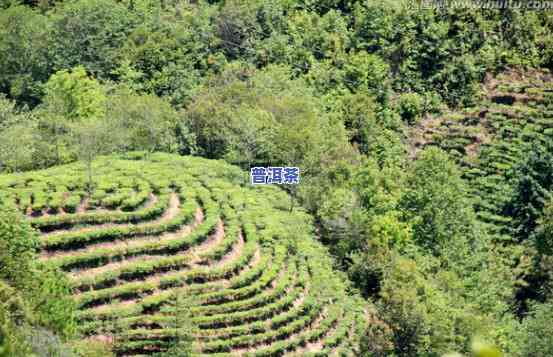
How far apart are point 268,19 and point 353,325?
172 feet

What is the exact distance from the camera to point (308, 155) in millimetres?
72000

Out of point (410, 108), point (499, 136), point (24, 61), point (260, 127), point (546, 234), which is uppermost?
point (24, 61)

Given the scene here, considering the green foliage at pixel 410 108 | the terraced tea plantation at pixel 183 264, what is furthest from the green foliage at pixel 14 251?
the green foliage at pixel 410 108

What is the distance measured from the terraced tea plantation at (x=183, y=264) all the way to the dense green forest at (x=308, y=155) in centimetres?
21

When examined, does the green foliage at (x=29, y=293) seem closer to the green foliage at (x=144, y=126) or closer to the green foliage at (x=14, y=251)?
the green foliage at (x=14, y=251)

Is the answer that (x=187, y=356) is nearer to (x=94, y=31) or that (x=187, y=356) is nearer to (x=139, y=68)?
(x=139, y=68)

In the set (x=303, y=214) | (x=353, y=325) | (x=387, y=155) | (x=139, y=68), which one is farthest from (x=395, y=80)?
(x=353, y=325)

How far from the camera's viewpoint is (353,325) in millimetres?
57344

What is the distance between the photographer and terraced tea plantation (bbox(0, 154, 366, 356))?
4981 cm

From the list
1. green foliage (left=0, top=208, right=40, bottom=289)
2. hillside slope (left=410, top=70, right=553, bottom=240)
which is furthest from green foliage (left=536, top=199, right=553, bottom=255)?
green foliage (left=0, top=208, right=40, bottom=289)

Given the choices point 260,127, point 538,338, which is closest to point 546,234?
point 538,338

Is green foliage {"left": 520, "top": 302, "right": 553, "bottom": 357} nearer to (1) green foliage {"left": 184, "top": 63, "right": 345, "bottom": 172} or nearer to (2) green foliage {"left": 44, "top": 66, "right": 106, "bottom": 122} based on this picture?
(1) green foliage {"left": 184, "top": 63, "right": 345, "bottom": 172}

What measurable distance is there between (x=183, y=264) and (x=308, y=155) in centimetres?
2046

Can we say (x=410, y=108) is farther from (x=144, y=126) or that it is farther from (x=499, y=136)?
(x=144, y=126)
